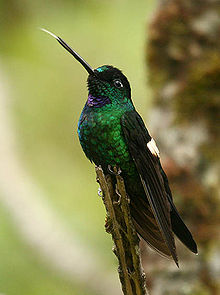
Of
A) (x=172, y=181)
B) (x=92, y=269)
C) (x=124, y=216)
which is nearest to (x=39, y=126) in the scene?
(x=92, y=269)

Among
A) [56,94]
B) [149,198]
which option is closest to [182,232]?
[149,198]

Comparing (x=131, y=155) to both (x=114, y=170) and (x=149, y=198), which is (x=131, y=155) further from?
(x=149, y=198)

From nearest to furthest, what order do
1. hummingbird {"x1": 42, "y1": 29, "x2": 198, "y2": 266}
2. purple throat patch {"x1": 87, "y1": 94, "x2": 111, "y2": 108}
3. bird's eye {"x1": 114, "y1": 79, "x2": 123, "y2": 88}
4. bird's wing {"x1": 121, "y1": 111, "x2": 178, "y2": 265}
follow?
bird's wing {"x1": 121, "y1": 111, "x2": 178, "y2": 265}, hummingbird {"x1": 42, "y1": 29, "x2": 198, "y2": 266}, purple throat patch {"x1": 87, "y1": 94, "x2": 111, "y2": 108}, bird's eye {"x1": 114, "y1": 79, "x2": 123, "y2": 88}

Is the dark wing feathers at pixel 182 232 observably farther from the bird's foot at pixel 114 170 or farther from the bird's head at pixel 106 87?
the bird's head at pixel 106 87

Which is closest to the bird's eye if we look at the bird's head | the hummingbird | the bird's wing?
the bird's head

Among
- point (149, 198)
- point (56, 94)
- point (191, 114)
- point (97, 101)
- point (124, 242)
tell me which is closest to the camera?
point (124, 242)

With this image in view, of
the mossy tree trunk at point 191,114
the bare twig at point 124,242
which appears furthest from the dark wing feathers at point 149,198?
the mossy tree trunk at point 191,114

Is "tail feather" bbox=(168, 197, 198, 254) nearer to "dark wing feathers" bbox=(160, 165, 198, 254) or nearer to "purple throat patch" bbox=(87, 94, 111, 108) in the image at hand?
"dark wing feathers" bbox=(160, 165, 198, 254)
